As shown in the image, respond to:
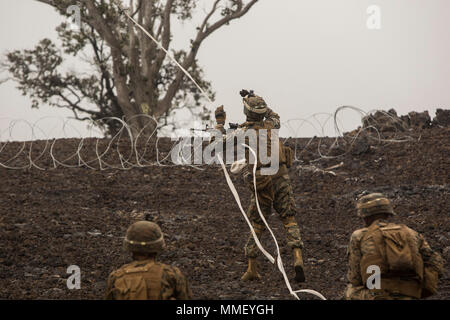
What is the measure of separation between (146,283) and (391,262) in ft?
6.48

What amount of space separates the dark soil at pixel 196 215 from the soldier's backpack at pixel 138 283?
317cm

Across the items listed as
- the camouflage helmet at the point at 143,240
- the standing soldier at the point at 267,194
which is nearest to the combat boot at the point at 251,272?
the standing soldier at the point at 267,194

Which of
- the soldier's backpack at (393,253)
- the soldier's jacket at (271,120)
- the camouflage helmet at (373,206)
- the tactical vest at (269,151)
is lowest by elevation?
the soldier's backpack at (393,253)

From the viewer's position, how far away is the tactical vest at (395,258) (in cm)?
550

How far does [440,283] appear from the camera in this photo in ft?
29.3

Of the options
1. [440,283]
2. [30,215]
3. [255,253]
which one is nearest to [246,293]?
[255,253]

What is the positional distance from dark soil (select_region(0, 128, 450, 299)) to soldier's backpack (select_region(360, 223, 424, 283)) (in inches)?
97.7

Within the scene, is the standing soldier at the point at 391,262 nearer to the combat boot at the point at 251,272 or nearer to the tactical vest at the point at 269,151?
the tactical vest at the point at 269,151

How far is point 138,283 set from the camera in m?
4.88

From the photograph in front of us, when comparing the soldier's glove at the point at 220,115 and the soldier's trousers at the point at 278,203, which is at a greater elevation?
the soldier's glove at the point at 220,115

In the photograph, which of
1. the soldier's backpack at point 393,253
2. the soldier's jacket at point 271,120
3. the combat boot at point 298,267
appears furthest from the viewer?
the soldier's jacket at point 271,120

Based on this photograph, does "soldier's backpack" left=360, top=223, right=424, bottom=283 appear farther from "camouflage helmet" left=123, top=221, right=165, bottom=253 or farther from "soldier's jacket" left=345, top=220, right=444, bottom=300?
"camouflage helmet" left=123, top=221, right=165, bottom=253

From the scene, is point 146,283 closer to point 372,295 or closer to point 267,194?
point 372,295

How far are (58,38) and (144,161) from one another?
975cm
